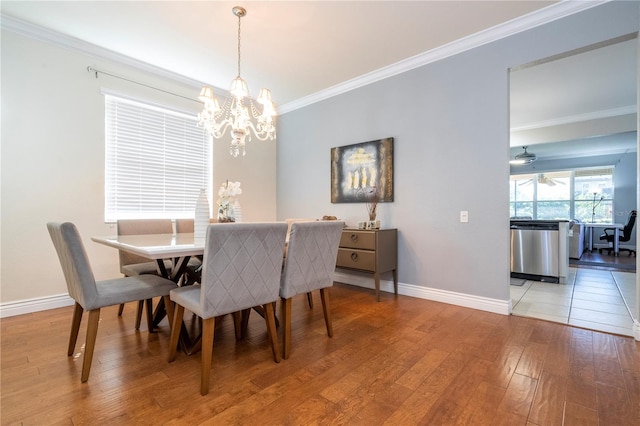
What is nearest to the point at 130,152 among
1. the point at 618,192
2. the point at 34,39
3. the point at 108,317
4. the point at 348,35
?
the point at 34,39

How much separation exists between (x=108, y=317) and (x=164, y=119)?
92.2 inches

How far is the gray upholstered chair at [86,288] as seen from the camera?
1.55 meters

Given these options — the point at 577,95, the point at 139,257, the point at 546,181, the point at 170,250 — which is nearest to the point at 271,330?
the point at 170,250

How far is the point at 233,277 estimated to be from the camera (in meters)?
1.53

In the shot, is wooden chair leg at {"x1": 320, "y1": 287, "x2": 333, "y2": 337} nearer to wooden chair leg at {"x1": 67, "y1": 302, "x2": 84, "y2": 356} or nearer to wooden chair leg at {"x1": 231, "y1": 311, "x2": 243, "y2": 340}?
wooden chair leg at {"x1": 231, "y1": 311, "x2": 243, "y2": 340}

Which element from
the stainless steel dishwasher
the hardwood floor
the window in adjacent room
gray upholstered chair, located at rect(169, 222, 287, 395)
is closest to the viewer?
the hardwood floor

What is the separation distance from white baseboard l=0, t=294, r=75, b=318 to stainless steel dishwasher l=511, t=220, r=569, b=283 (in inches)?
218

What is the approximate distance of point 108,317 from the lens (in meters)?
2.57

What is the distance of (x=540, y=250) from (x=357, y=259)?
266 centimetres

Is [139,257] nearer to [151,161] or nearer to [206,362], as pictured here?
[151,161]

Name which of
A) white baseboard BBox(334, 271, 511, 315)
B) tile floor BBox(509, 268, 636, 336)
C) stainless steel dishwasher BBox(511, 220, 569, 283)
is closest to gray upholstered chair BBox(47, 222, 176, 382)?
white baseboard BBox(334, 271, 511, 315)

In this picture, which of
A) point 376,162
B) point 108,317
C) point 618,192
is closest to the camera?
point 108,317

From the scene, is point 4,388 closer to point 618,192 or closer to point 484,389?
point 484,389

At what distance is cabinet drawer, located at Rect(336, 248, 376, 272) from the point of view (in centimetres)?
307
